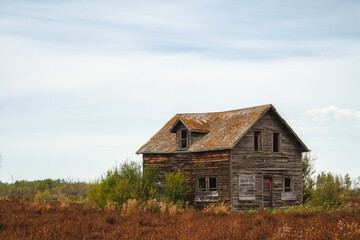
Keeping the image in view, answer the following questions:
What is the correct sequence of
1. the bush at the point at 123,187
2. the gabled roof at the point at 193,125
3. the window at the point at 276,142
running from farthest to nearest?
the window at the point at 276,142 → the gabled roof at the point at 193,125 → the bush at the point at 123,187

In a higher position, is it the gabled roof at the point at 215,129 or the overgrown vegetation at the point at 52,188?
the gabled roof at the point at 215,129

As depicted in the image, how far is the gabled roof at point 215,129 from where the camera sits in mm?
26906

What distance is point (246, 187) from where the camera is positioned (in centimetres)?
2673

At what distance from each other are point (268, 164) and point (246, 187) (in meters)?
2.67

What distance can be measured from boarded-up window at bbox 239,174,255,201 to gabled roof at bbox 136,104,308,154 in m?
2.51

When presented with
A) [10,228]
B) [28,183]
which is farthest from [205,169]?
[28,183]

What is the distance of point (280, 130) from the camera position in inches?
1169

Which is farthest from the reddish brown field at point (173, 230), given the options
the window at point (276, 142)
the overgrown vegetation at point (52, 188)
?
the overgrown vegetation at point (52, 188)

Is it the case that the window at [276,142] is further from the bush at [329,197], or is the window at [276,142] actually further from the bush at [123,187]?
the bush at [123,187]

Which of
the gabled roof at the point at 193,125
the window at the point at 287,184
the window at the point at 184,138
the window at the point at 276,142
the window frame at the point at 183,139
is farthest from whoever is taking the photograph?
the window at the point at 287,184

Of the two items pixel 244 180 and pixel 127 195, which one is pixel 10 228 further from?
pixel 244 180

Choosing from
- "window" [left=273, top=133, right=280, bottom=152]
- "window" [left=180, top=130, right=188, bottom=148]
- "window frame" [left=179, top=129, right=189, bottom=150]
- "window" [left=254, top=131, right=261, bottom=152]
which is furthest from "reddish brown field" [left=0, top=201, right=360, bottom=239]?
"window" [left=180, top=130, right=188, bottom=148]

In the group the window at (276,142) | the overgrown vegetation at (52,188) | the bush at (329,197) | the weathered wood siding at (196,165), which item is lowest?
the overgrown vegetation at (52,188)

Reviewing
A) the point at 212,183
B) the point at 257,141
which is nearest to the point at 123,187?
the point at 212,183
